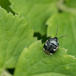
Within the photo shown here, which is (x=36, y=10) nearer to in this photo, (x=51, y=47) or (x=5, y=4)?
(x=5, y=4)

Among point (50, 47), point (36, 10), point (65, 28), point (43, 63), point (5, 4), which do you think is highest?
point (36, 10)

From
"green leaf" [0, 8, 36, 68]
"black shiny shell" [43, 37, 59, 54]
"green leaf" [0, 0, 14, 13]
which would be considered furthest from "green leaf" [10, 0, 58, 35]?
"black shiny shell" [43, 37, 59, 54]

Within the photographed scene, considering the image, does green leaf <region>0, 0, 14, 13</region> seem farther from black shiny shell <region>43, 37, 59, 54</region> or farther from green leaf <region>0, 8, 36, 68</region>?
black shiny shell <region>43, 37, 59, 54</region>

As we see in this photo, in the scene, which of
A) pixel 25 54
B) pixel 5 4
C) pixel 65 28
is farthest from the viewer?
pixel 65 28

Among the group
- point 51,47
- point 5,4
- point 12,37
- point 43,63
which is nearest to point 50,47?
point 51,47

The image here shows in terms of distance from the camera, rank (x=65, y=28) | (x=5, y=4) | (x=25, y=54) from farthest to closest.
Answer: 1. (x=65, y=28)
2. (x=5, y=4)
3. (x=25, y=54)

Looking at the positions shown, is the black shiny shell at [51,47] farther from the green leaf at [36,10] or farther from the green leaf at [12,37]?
the green leaf at [36,10]

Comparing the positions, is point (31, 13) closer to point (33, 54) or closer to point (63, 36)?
point (63, 36)
